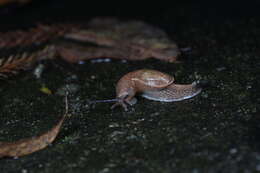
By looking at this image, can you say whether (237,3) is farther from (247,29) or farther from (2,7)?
(2,7)

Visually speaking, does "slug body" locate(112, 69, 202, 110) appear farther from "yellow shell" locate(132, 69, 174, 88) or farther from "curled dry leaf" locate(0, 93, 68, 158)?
"curled dry leaf" locate(0, 93, 68, 158)

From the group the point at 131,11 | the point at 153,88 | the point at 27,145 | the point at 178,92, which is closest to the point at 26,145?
the point at 27,145

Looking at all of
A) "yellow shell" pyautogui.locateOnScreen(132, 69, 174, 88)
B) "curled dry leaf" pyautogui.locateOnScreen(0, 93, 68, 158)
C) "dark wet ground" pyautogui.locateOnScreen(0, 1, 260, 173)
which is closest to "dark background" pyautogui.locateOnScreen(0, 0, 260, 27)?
"dark wet ground" pyautogui.locateOnScreen(0, 1, 260, 173)

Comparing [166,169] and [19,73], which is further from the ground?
[166,169]

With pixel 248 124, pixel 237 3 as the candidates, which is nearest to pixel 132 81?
pixel 248 124

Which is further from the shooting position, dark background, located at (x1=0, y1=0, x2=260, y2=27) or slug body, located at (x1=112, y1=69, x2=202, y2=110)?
dark background, located at (x1=0, y1=0, x2=260, y2=27)

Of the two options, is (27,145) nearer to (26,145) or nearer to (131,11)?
(26,145)

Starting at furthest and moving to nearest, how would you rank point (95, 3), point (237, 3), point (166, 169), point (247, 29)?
point (95, 3)
point (237, 3)
point (247, 29)
point (166, 169)
